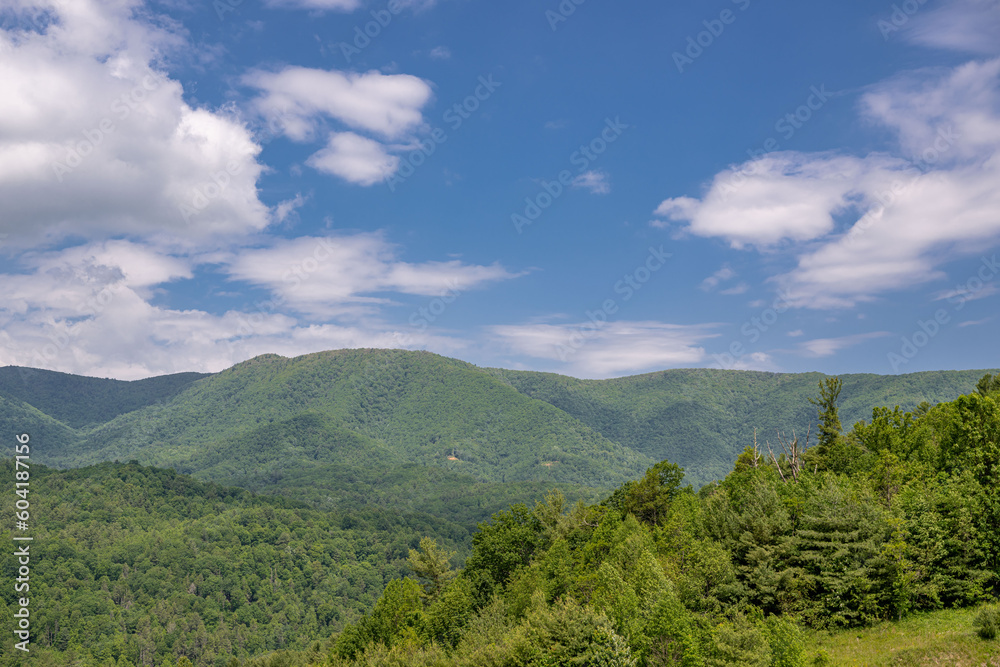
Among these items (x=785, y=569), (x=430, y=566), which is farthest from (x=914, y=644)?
(x=430, y=566)

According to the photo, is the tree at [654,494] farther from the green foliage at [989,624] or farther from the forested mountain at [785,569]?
the green foliage at [989,624]

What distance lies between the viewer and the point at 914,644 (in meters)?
36.0

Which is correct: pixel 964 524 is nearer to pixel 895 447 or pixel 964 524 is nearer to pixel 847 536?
pixel 847 536

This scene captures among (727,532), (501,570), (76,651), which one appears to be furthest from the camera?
(76,651)

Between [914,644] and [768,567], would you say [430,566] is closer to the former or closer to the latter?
[768,567]

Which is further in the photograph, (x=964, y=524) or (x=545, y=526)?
(x=545, y=526)

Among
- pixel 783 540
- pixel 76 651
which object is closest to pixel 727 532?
pixel 783 540

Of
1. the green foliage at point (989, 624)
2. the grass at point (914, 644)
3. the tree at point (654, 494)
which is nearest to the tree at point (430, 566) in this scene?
the tree at point (654, 494)

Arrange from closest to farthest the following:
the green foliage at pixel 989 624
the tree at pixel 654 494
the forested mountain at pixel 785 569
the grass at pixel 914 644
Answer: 1. the grass at pixel 914 644
2. the green foliage at pixel 989 624
3. the forested mountain at pixel 785 569
4. the tree at pixel 654 494

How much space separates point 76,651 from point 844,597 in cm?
20610

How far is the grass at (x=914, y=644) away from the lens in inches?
1266

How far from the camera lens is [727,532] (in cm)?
5228

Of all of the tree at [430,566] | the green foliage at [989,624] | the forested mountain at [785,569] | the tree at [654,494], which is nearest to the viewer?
the green foliage at [989,624]

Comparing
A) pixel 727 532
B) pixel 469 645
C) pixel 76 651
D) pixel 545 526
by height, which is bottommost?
pixel 76 651
